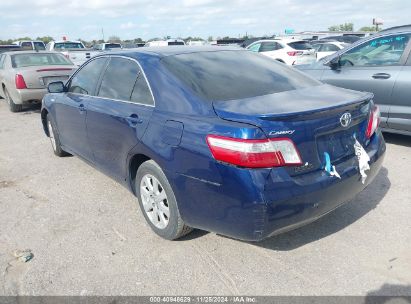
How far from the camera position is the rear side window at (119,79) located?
3508 millimetres

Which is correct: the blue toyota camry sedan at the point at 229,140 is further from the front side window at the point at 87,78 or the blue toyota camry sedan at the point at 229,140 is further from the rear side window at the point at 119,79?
the front side window at the point at 87,78

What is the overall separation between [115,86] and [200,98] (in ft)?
4.32

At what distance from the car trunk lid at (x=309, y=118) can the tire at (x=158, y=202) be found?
78cm

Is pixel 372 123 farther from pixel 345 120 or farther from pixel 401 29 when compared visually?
pixel 401 29

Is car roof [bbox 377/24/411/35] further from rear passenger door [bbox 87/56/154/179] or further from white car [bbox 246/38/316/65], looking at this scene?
white car [bbox 246/38/316/65]

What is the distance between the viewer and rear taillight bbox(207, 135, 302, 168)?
2.38 m

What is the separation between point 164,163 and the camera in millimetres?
2881

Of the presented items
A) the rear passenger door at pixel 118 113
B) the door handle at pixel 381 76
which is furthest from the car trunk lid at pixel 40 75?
the door handle at pixel 381 76

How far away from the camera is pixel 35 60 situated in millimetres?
9703

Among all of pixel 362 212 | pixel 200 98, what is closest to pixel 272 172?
pixel 200 98

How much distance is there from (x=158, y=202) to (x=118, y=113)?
3.09ft

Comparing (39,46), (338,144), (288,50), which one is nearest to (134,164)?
(338,144)

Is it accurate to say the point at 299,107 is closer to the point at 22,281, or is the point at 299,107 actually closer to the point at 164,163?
the point at 164,163

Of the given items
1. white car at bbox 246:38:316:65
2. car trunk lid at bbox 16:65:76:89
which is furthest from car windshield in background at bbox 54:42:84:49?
car trunk lid at bbox 16:65:76:89
